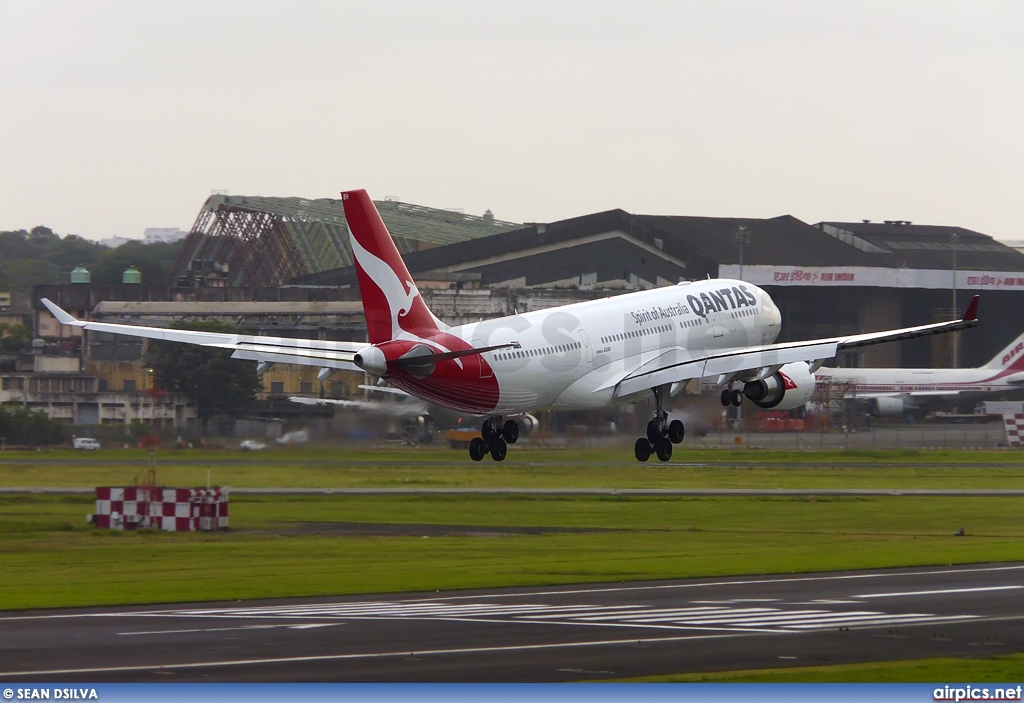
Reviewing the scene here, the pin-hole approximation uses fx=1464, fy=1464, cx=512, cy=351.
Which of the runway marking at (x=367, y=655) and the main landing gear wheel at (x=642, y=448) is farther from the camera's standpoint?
the main landing gear wheel at (x=642, y=448)

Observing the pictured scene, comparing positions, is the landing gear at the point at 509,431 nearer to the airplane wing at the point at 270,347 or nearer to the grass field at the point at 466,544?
the grass field at the point at 466,544

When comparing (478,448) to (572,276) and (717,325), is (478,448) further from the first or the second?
(572,276)

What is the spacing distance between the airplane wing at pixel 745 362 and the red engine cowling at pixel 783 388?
3.01ft

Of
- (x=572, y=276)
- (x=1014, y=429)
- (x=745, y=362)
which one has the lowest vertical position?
(x=1014, y=429)

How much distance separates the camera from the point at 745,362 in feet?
180

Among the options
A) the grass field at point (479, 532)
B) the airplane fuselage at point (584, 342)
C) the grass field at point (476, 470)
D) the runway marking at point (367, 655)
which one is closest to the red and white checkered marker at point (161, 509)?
the grass field at point (479, 532)

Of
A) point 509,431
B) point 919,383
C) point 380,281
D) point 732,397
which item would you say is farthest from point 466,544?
point 919,383

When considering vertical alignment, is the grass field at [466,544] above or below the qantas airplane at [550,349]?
below

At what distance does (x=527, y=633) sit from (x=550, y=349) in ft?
69.3

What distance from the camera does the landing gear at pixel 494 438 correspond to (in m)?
54.6

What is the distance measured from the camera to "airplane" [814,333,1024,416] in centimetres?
12406

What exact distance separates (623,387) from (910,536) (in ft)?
44.1

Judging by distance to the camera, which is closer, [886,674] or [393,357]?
[886,674]

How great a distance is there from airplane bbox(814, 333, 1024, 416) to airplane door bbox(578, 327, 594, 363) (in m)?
65.8
